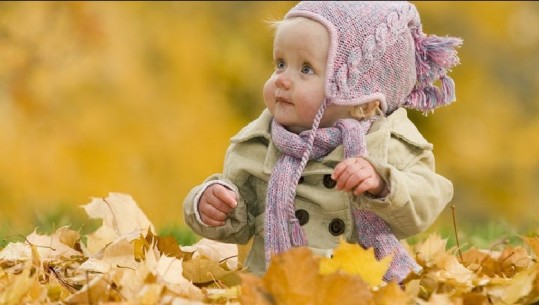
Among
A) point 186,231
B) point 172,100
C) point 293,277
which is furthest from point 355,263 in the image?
point 172,100

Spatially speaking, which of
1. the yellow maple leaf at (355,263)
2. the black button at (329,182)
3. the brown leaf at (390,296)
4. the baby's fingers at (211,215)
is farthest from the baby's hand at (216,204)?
the brown leaf at (390,296)

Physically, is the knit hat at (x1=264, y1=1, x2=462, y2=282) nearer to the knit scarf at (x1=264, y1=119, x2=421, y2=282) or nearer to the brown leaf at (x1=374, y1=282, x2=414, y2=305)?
the knit scarf at (x1=264, y1=119, x2=421, y2=282)

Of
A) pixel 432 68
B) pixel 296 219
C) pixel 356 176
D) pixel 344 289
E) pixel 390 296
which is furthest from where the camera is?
pixel 432 68

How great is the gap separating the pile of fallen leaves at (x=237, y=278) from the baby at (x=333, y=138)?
15 centimetres

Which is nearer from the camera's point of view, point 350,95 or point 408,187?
point 408,187

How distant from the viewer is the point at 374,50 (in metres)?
2.48

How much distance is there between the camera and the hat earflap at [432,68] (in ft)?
8.63

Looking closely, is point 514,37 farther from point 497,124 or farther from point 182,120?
point 182,120

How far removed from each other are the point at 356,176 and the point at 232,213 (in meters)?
0.45

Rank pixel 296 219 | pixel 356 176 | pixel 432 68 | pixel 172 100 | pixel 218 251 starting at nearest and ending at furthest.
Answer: pixel 356 176, pixel 296 219, pixel 432 68, pixel 218 251, pixel 172 100

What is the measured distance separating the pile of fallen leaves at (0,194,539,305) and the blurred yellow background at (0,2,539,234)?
13.6 ft

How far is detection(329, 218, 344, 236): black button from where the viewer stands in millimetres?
2496

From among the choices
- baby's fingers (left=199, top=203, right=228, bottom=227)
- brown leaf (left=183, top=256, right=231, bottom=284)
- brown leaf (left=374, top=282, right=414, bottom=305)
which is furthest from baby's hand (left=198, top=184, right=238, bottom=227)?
brown leaf (left=374, top=282, right=414, bottom=305)

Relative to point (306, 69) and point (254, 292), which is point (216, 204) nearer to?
point (306, 69)
